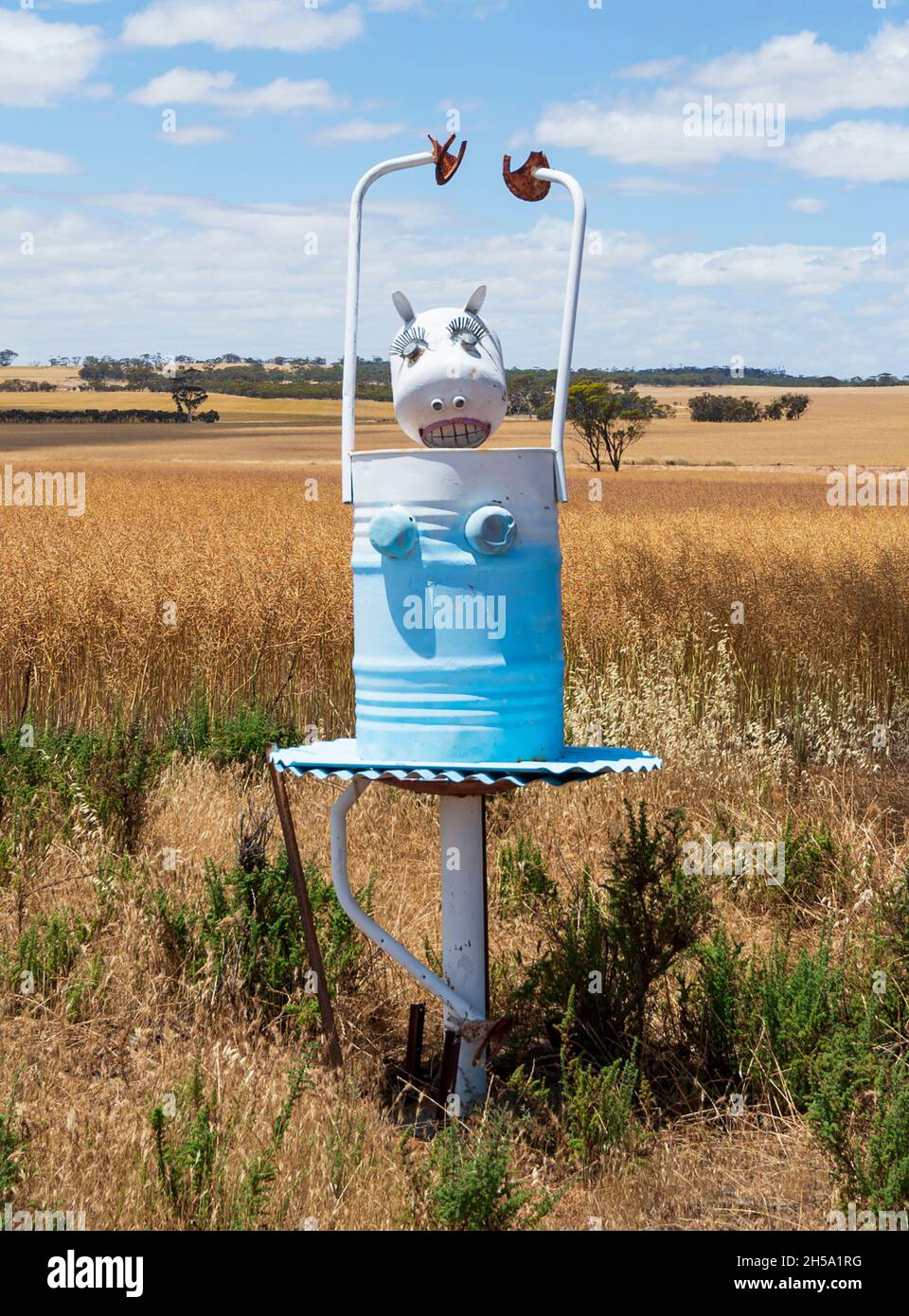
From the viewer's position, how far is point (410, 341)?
3.81m

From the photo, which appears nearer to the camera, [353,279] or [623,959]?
[353,279]

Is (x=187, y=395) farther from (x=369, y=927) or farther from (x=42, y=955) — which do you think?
(x=369, y=927)

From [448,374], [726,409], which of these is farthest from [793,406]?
[448,374]

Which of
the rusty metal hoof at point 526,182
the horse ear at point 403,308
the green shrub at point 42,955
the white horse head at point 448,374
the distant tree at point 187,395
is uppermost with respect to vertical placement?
the distant tree at point 187,395

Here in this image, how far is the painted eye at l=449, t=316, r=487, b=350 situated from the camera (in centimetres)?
377

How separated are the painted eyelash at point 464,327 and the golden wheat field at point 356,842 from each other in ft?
6.10

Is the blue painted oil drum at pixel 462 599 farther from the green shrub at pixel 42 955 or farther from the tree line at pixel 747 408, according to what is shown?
the tree line at pixel 747 408

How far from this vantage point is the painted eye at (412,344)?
12.4 ft

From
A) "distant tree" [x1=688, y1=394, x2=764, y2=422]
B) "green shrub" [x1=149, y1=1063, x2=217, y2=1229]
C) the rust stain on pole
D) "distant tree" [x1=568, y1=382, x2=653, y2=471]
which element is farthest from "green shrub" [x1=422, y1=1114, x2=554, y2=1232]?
"distant tree" [x1=688, y1=394, x2=764, y2=422]

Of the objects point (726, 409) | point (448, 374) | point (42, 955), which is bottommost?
point (42, 955)

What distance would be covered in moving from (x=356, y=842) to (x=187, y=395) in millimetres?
70452

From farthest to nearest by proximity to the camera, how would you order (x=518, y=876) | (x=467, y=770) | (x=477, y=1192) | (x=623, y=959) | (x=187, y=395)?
(x=187, y=395) → (x=518, y=876) → (x=623, y=959) → (x=467, y=770) → (x=477, y=1192)

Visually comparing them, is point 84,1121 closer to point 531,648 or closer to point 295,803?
point 531,648

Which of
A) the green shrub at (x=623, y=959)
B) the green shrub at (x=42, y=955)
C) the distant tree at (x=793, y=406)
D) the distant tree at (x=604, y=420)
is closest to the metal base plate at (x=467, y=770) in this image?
the green shrub at (x=623, y=959)
